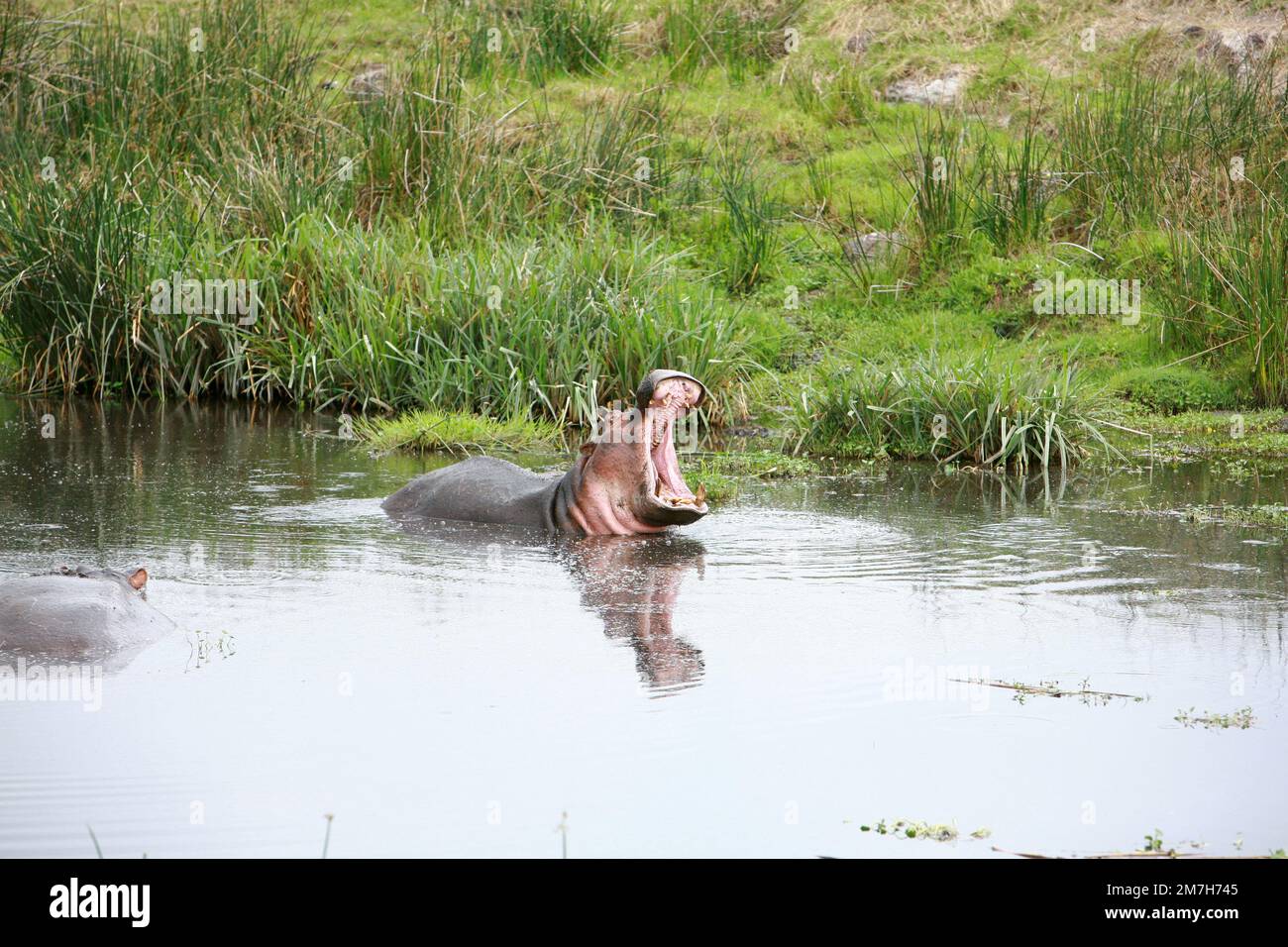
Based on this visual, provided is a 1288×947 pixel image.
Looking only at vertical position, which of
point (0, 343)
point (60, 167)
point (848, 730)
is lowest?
point (848, 730)

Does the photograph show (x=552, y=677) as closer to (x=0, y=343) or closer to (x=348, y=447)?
(x=348, y=447)

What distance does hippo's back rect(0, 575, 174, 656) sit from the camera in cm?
505

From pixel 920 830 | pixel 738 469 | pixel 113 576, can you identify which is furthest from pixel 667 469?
pixel 920 830

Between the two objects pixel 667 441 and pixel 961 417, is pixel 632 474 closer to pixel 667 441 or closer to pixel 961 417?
pixel 667 441

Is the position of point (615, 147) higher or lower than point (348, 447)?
higher

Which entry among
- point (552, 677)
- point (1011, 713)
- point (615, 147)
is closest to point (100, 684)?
point (552, 677)

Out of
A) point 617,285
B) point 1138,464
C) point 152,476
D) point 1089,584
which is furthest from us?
point 617,285

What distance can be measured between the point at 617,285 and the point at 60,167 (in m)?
4.25

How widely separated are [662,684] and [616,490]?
2.36 metres

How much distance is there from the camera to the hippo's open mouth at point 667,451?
700 cm

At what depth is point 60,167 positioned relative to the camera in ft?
39.4

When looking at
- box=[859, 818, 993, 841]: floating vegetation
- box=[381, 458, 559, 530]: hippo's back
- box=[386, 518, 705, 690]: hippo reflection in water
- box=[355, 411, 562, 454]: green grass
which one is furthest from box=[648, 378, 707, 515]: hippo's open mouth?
box=[859, 818, 993, 841]: floating vegetation

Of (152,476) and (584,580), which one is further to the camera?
(152,476)

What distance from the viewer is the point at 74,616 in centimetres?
512
